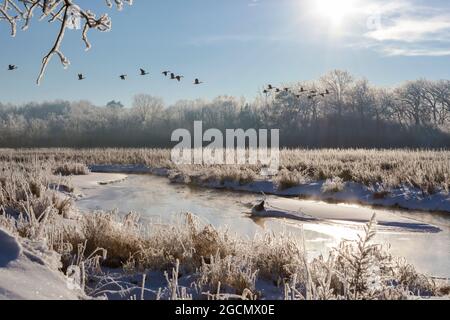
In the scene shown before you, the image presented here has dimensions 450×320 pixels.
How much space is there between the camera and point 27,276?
7.99 feet

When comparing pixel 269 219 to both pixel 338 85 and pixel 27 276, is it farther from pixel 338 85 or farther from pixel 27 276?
pixel 338 85

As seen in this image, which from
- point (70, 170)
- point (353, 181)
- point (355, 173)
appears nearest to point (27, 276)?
point (353, 181)

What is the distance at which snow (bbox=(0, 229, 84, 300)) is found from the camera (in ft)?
7.17

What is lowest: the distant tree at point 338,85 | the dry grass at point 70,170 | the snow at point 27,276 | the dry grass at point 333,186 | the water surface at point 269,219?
the water surface at point 269,219

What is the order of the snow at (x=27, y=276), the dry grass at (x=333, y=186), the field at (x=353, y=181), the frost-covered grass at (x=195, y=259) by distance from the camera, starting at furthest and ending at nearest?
the dry grass at (x=333, y=186), the field at (x=353, y=181), the frost-covered grass at (x=195, y=259), the snow at (x=27, y=276)


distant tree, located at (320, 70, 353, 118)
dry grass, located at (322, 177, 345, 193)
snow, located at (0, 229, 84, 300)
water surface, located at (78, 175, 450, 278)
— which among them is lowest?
water surface, located at (78, 175, 450, 278)

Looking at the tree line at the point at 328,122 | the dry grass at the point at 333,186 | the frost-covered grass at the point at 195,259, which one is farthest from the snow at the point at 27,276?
the tree line at the point at 328,122

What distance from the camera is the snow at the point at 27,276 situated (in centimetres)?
219

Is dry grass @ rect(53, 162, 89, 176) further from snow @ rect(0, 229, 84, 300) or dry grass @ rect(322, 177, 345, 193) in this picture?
snow @ rect(0, 229, 84, 300)

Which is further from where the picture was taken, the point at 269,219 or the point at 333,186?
the point at 333,186

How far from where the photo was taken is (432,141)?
49.9 metres

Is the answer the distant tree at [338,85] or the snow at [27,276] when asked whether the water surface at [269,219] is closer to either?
the snow at [27,276]

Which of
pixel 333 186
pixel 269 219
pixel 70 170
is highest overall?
pixel 70 170

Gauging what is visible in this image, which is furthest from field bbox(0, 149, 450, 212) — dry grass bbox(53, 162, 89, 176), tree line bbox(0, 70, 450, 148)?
tree line bbox(0, 70, 450, 148)
